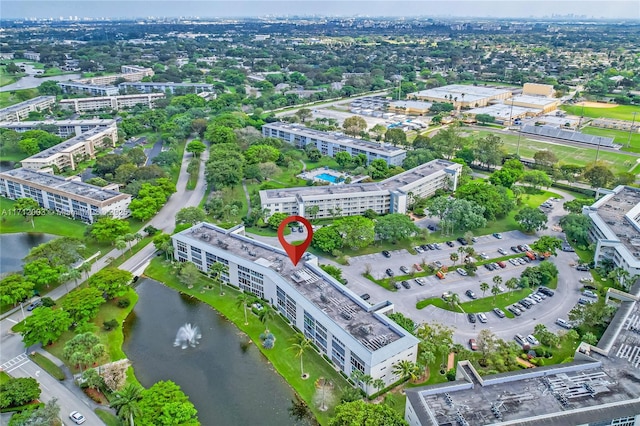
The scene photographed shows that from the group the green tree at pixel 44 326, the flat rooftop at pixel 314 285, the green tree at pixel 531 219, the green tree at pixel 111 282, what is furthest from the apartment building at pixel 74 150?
the green tree at pixel 531 219

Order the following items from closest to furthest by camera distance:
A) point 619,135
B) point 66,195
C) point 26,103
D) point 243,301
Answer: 1. point 243,301
2. point 66,195
3. point 619,135
4. point 26,103

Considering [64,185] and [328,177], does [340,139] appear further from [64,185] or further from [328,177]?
[64,185]

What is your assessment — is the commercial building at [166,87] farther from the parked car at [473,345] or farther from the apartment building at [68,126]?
the parked car at [473,345]

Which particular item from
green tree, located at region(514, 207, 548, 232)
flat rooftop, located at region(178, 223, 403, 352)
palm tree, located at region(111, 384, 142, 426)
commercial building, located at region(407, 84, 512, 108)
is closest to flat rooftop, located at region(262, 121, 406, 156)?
green tree, located at region(514, 207, 548, 232)

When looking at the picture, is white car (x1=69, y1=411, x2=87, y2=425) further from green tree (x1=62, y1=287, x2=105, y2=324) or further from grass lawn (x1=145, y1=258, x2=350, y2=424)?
grass lawn (x1=145, y1=258, x2=350, y2=424)

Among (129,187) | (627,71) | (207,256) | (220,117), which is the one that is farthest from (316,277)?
(627,71)

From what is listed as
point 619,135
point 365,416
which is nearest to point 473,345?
point 365,416
